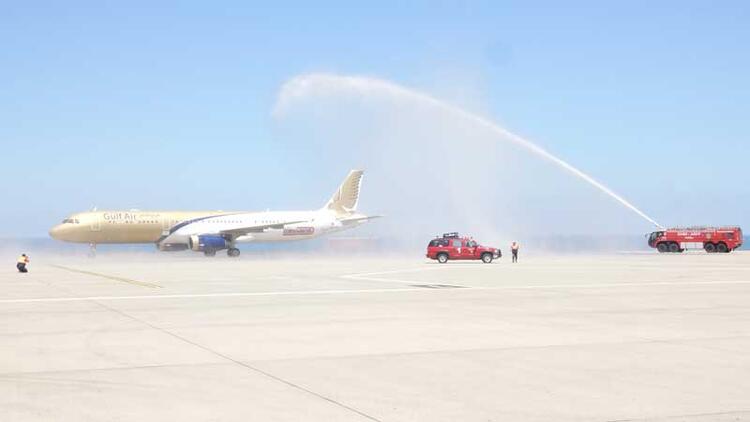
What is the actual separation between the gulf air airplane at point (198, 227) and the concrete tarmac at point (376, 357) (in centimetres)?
4644

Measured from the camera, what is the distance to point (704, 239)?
Answer: 80.8 m

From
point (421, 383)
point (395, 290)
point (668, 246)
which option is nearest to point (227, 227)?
point (668, 246)

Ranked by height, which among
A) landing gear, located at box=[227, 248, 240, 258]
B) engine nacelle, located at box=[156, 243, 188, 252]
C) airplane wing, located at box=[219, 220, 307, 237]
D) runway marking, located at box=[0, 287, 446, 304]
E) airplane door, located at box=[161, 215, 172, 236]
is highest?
airplane door, located at box=[161, 215, 172, 236]

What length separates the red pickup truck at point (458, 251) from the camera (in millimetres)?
59438

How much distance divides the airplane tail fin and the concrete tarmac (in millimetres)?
57996

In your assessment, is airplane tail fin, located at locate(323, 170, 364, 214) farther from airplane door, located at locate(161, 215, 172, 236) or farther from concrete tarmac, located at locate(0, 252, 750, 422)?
concrete tarmac, located at locate(0, 252, 750, 422)

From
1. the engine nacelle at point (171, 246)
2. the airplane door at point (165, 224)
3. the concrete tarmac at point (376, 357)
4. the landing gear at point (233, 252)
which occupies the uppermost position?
the airplane door at point (165, 224)

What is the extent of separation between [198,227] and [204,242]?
6.06 feet

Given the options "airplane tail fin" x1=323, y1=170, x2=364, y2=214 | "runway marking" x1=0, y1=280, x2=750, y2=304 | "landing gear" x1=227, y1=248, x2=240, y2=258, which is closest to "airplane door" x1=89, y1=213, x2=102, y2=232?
"landing gear" x1=227, y1=248, x2=240, y2=258

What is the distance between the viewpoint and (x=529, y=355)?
13.9 m

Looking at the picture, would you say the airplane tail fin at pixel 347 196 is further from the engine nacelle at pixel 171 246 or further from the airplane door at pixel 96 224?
the airplane door at pixel 96 224

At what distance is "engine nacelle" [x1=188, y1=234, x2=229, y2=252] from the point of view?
240 feet

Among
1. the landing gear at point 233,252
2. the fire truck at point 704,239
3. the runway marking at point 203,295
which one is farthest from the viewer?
the fire truck at point 704,239

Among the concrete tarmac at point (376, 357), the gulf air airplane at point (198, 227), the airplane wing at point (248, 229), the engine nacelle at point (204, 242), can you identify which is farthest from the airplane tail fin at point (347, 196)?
the concrete tarmac at point (376, 357)
